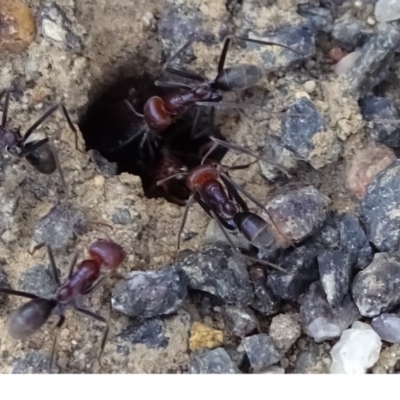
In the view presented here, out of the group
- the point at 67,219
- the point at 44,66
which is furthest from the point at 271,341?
the point at 44,66

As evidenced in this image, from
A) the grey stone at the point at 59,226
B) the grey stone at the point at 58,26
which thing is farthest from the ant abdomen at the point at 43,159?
the grey stone at the point at 58,26

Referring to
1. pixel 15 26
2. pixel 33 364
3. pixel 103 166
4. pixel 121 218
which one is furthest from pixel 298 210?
pixel 15 26

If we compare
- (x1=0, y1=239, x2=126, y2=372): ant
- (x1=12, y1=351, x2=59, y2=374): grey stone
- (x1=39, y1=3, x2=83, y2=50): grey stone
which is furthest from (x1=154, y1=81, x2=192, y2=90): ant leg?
(x1=12, y1=351, x2=59, y2=374): grey stone

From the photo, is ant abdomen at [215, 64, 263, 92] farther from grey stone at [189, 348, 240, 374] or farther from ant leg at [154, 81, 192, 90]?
grey stone at [189, 348, 240, 374]

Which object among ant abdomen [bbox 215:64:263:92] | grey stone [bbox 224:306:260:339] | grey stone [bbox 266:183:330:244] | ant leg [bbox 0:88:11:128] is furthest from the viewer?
ant abdomen [bbox 215:64:263:92]

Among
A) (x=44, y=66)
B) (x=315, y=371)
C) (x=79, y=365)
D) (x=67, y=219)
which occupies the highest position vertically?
(x=44, y=66)

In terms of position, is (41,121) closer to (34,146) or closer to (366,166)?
(34,146)

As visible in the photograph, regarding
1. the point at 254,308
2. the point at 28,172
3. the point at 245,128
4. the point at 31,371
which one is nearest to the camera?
the point at 31,371

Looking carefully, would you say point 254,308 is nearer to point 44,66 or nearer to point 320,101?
point 320,101
